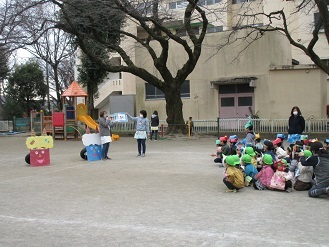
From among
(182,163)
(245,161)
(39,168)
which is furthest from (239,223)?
(39,168)

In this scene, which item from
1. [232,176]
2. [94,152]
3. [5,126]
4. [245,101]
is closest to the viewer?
[232,176]

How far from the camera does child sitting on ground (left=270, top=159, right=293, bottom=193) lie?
303 inches

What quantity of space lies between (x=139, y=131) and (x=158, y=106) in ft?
51.2

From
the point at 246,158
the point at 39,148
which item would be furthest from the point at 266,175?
the point at 39,148

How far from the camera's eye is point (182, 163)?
39.3ft

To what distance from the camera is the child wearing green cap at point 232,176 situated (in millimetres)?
7625

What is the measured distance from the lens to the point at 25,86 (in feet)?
135

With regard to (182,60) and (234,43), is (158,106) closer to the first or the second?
(182,60)

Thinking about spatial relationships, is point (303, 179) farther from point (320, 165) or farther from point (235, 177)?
point (235, 177)

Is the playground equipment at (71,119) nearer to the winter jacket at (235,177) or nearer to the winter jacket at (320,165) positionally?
the winter jacket at (235,177)

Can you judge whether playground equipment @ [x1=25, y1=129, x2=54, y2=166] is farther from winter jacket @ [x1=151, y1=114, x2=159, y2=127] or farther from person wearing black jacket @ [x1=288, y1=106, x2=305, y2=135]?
winter jacket @ [x1=151, y1=114, x2=159, y2=127]

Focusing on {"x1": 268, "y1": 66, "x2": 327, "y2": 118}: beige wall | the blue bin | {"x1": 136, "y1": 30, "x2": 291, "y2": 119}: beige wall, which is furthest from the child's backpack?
{"x1": 136, "y1": 30, "x2": 291, "y2": 119}: beige wall

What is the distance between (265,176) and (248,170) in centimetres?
41

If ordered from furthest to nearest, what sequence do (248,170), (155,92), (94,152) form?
(155,92), (94,152), (248,170)
